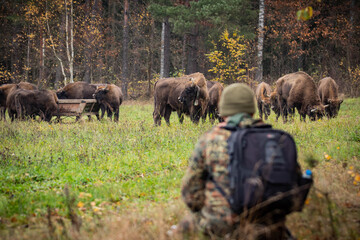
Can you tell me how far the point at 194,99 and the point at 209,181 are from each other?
9.12 meters

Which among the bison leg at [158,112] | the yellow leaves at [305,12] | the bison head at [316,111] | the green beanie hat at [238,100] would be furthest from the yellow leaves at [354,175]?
the bison leg at [158,112]

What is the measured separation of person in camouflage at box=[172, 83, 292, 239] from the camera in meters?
2.84

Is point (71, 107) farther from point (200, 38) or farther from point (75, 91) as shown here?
point (200, 38)

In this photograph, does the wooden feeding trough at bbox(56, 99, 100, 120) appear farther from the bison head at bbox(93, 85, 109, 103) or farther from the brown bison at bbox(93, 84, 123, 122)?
the brown bison at bbox(93, 84, 123, 122)

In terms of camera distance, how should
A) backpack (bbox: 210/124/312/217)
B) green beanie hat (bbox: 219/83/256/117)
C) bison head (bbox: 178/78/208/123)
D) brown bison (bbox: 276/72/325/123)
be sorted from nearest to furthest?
backpack (bbox: 210/124/312/217), green beanie hat (bbox: 219/83/256/117), bison head (bbox: 178/78/208/123), brown bison (bbox: 276/72/325/123)

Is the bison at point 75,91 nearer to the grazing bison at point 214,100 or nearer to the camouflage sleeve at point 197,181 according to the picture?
the grazing bison at point 214,100

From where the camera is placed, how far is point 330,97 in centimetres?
1485

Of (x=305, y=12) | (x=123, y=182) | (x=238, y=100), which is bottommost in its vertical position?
(x=123, y=182)

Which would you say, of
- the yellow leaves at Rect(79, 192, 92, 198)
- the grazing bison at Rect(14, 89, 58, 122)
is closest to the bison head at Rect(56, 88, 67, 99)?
the grazing bison at Rect(14, 89, 58, 122)

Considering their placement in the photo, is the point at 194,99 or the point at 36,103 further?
the point at 36,103

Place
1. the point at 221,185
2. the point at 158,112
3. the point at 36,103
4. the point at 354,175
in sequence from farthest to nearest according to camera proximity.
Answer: the point at 36,103
the point at 158,112
the point at 354,175
the point at 221,185

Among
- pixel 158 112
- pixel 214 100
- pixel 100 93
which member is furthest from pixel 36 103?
pixel 214 100

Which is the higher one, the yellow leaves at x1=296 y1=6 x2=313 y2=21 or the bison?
the yellow leaves at x1=296 y1=6 x2=313 y2=21

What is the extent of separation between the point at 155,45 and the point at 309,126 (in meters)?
24.3
